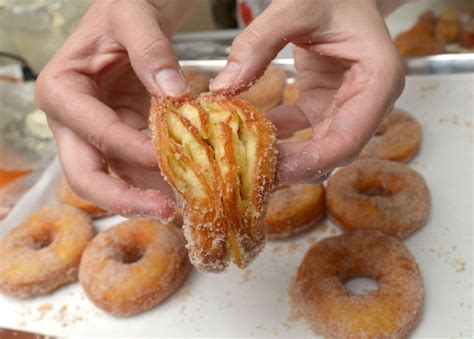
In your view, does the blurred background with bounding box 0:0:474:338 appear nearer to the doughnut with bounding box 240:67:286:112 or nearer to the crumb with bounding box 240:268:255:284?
the doughnut with bounding box 240:67:286:112

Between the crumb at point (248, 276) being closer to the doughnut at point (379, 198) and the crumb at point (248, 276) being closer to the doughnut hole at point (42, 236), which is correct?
the doughnut at point (379, 198)

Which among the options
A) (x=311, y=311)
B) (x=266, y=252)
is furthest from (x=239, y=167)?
(x=266, y=252)

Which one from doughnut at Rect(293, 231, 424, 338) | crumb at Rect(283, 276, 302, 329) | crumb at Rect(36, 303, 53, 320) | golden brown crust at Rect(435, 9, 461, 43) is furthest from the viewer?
golden brown crust at Rect(435, 9, 461, 43)

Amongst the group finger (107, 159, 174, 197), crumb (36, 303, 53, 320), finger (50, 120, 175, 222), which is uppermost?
finger (50, 120, 175, 222)

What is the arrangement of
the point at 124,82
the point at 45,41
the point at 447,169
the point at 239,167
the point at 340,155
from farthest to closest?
1. the point at 45,41
2. the point at 447,169
3. the point at 124,82
4. the point at 340,155
5. the point at 239,167

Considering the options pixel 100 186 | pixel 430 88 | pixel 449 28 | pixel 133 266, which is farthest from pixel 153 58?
pixel 449 28

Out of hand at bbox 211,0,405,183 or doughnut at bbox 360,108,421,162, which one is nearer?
hand at bbox 211,0,405,183

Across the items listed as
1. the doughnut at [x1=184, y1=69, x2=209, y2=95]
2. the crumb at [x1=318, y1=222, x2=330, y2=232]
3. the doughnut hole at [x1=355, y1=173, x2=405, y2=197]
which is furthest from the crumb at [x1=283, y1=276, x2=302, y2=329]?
the doughnut at [x1=184, y1=69, x2=209, y2=95]

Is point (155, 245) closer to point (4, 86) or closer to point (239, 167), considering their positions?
point (239, 167)
